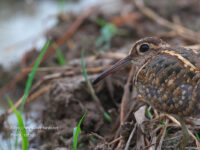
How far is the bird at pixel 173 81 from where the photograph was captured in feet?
8.24

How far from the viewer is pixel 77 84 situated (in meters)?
→ 3.75

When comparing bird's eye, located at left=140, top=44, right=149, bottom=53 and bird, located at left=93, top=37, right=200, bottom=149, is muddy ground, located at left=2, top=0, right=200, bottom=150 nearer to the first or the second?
bird, located at left=93, top=37, right=200, bottom=149

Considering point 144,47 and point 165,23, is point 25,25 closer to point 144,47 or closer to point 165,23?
point 165,23

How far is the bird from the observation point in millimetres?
2512

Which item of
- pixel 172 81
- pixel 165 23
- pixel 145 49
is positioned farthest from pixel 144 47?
pixel 165 23

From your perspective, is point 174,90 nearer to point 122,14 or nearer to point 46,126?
point 46,126

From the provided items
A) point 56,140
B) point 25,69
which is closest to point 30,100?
point 25,69

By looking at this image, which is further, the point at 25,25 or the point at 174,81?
the point at 25,25

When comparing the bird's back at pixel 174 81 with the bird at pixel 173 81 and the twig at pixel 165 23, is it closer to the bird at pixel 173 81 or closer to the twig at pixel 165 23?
the bird at pixel 173 81

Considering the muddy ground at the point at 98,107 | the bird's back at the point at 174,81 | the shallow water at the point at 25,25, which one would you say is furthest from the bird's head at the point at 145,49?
the shallow water at the point at 25,25

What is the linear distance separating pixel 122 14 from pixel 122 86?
2354 millimetres

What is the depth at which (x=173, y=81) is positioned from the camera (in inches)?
102

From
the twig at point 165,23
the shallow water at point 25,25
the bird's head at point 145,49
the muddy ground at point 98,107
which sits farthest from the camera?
the shallow water at point 25,25

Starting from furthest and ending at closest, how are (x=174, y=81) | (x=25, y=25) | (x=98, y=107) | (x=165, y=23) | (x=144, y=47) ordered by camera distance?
(x=25, y=25), (x=165, y=23), (x=98, y=107), (x=144, y=47), (x=174, y=81)
